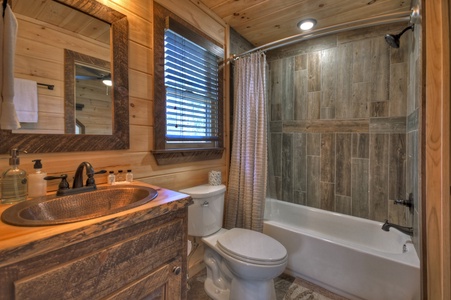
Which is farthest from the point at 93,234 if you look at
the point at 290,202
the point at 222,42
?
the point at 290,202

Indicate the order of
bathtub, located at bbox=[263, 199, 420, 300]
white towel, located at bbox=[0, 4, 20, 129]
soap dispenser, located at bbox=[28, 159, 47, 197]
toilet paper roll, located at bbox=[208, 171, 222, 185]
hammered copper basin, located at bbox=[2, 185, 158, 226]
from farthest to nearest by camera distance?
toilet paper roll, located at bbox=[208, 171, 222, 185] → bathtub, located at bbox=[263, 199, 420, 300] → soap dispenser, located at bbox=[28, 159, 47, 197] → white towel, located at bbox=[0, 4, 20, 129] → hammered copper basin, located at bbox=[2, 185, 158, 226]

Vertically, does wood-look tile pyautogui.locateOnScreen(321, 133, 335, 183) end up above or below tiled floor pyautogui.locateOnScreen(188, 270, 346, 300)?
above

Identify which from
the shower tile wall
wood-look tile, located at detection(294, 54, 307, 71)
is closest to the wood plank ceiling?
the shower tile wall

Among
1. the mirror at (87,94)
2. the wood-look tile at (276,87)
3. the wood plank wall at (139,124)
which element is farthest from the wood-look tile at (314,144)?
the mirror at (87,94)

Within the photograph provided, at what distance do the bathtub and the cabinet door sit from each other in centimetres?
124

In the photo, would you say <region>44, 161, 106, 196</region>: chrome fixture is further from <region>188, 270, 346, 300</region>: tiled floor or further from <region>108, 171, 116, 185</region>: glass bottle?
<region>188, 270, 346, 300</region>: tiled floor

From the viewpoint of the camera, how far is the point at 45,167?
1.01m

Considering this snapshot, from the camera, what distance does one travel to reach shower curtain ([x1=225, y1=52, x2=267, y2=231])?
1912 millimetres

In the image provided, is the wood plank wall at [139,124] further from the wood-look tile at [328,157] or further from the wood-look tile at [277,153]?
the wood-look tile at [328,157]

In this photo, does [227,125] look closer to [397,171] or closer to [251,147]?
[251,147]

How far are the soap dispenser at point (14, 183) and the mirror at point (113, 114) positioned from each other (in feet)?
0.29

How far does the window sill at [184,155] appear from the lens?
153cm

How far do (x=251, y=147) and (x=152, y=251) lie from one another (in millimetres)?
1315

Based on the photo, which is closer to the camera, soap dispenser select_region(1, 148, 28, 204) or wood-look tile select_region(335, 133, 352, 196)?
soap dispenser select_region(1, 148, 28, 204)
